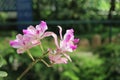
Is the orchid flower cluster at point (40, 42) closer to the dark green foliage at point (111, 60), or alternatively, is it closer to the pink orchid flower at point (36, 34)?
the pink orchid flower at point (36, 34)

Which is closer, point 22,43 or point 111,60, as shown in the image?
point 22,43

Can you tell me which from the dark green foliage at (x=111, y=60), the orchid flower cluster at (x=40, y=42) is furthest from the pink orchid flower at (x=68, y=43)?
the dark green foliage at (x=111, y=60)

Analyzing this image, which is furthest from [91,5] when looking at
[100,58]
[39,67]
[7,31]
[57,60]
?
[57,60]

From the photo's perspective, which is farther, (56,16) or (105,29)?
(105,29)

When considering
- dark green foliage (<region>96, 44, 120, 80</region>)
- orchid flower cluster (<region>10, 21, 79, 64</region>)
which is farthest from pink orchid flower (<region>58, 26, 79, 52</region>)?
dark green foliage (<region>96, 44, 120, 80</region>)

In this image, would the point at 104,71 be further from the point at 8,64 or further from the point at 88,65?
the point at 8,64

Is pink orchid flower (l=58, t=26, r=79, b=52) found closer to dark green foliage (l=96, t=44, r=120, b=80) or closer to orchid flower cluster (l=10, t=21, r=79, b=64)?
orchid flower cluster (l=10, t=21, r=79, b=64)

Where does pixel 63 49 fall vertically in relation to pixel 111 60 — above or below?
above

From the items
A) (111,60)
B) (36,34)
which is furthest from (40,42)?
(111,60)

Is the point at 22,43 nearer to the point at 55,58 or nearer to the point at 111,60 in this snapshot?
the point at 55,58

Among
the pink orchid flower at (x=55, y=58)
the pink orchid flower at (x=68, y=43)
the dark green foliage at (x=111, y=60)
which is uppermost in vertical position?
the pink orchid flower at (x=68, y=43)

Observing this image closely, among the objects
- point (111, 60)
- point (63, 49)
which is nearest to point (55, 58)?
A: point (63, 49)
